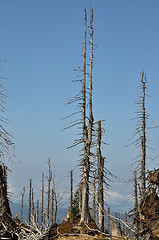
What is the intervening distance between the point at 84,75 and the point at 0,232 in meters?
14.5

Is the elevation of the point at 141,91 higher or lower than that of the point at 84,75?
higher

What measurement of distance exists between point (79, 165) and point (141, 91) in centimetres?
1212

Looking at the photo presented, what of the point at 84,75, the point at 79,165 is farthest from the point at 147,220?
the point at 84,75

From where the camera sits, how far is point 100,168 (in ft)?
85.6

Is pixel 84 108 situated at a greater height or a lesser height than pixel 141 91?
lesser

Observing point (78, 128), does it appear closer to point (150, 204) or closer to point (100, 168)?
point (100, 168)

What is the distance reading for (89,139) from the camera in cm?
2048

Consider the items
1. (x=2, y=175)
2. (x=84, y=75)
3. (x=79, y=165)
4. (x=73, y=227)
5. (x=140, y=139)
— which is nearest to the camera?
(x=2, y=175)

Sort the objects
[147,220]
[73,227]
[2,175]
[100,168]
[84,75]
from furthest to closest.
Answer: [100,168], [84,75], [73,227], [2,175], [147,220]

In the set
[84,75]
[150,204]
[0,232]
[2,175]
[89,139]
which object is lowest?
[0,232]

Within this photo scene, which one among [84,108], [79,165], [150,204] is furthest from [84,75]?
[150,204]

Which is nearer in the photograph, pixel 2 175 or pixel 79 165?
pixel 2 175

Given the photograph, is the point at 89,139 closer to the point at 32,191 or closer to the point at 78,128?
the point at 78,128

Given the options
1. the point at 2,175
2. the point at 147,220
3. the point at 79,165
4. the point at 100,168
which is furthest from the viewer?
the point at 100,168
